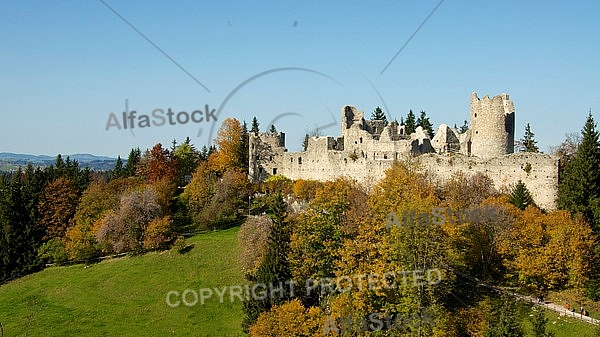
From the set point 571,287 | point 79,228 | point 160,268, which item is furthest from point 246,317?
point 79,228

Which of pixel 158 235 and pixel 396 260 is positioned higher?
pixel 396 260

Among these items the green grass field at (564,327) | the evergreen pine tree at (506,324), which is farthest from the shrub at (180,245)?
the green grass field at (564,327)

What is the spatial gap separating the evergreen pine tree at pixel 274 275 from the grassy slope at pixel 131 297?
189 centimetres

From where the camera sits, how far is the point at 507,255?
34219 mm

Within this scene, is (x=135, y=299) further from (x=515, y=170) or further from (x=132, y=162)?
(x=132, y=162)

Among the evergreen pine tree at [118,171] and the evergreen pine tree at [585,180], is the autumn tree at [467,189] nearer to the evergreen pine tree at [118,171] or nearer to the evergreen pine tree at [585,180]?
the evergreen pine tree at [585,180]

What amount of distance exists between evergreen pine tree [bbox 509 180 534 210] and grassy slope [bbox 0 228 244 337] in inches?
717

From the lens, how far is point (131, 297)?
133 feet

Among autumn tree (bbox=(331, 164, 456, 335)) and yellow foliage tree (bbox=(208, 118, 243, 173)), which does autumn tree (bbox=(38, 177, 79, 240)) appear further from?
autumn tree (bbox=(331, 164, 456, 335))

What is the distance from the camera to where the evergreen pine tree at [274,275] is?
33.0m

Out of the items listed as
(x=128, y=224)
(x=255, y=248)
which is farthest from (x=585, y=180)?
(x=128, y=224)

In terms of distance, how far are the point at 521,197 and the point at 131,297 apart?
86.4 feet

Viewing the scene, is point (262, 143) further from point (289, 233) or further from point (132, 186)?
point (289, 233)

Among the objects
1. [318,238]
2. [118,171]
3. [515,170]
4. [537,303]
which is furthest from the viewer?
[118,171]
